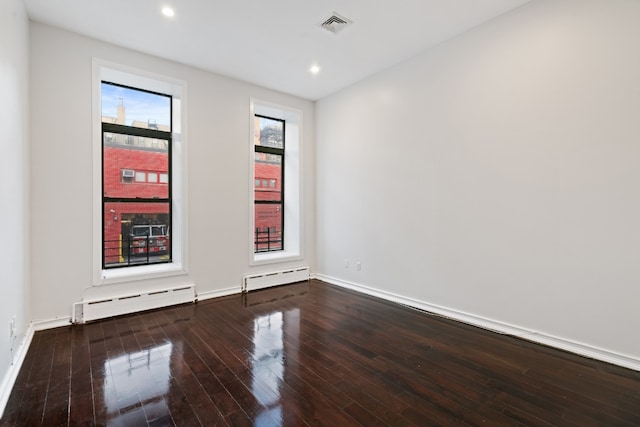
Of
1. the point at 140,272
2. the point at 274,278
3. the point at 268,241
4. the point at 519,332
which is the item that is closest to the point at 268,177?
the point at 268,241

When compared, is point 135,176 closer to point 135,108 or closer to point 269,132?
point 135,108

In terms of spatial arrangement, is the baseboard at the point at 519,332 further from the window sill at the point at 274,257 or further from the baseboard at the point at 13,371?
the baseboard at the point at 13,371

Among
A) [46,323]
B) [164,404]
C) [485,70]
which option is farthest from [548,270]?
[46,323]

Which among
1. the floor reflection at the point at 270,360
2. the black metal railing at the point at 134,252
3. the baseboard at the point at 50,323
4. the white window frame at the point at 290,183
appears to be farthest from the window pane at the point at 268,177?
the baseboard at the point at 50,323

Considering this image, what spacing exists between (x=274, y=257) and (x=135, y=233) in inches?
77.6

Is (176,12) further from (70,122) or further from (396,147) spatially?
(396,147)

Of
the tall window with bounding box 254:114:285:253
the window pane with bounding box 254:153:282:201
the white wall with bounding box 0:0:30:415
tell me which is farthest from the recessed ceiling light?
the window pane with bounding box 254:153:282:201

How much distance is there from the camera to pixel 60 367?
2.40 meters

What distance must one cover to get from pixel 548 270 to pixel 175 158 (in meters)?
4.47

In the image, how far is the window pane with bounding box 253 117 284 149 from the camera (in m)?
5.15

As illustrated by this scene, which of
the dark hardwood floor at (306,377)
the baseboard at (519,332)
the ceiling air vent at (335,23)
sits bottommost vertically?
the dark hardwood floor at (306,377)

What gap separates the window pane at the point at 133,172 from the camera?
380 cm

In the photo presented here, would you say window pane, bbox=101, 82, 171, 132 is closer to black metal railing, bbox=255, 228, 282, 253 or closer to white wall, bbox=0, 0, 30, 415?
white wall, bbox=0, 0, 30, 415

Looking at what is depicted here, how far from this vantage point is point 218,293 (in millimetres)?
4312
